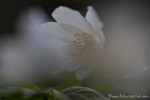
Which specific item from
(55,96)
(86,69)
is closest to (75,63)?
(86,69)

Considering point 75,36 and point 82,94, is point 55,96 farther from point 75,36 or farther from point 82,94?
point 75,36

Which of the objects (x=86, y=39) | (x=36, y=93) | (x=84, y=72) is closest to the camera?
(x=36, y=93)

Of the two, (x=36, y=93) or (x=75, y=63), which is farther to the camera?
(x=75, y=63)

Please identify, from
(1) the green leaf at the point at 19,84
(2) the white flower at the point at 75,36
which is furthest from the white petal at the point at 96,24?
(1) the green leaf at the point at 19,84

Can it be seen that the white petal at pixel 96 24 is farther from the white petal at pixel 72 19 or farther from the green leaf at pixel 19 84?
the green leaf at pixel 19 84

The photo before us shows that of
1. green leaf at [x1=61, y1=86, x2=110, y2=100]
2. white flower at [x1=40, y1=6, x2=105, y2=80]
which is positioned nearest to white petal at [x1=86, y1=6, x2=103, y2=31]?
white flower at [x1=40, y1=6, x2=105, y2=80]

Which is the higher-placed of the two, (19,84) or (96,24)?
(96,24)

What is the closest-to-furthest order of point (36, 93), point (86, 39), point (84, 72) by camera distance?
point (36, 93) < point (84, 72) < point (86, 39)
